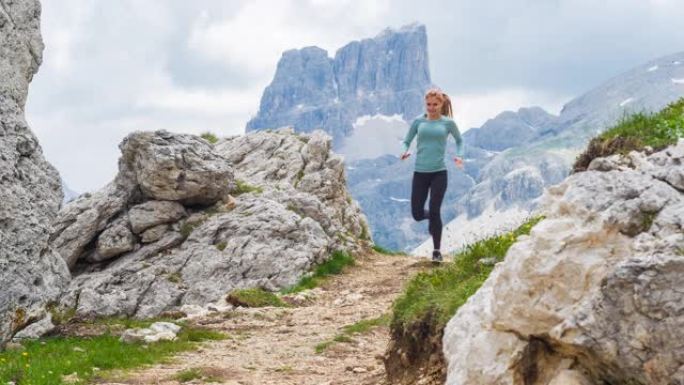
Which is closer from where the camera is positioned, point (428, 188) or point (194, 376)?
point (194, 376)

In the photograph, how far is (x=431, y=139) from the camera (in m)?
19.0

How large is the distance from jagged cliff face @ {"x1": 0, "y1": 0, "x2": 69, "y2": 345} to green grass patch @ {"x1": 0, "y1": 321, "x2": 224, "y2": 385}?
2.92ft

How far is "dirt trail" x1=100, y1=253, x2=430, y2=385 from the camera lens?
11836 mm

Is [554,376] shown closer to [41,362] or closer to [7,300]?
[41,362]

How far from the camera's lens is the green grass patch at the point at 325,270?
902 inches

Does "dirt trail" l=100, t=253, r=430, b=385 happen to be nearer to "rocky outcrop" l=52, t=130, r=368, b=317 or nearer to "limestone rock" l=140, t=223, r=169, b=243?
"rocky outcrop" l=52, t=130, r=368, b=317

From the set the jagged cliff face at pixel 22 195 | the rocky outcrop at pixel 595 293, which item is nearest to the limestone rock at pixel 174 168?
the jagged cliff face at pixel 22 195

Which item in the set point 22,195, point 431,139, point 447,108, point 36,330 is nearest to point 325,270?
point 431,139

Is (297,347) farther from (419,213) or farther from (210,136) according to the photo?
(210,136)

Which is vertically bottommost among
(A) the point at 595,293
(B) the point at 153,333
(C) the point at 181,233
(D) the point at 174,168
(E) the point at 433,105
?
(B) the point at 153,333

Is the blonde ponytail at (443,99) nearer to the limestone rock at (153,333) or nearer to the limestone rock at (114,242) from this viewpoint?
the limestone rock at (153,333)

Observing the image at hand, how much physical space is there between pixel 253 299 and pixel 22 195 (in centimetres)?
712

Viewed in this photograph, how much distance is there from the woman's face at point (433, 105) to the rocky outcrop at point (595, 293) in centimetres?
1170

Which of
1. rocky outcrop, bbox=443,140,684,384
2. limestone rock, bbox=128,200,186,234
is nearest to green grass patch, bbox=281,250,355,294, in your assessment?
limestone rock, bbox=128,200,186,234
